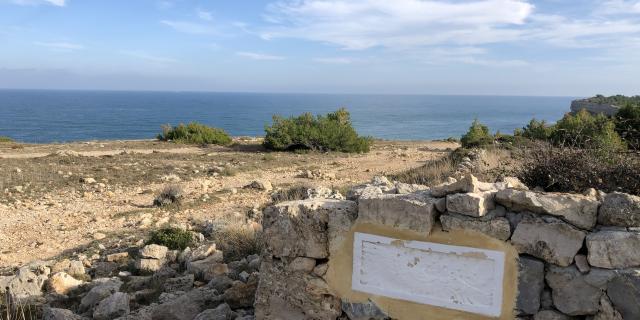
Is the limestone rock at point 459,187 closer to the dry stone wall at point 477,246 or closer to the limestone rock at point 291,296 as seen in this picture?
the dry stone wall at point 477,246

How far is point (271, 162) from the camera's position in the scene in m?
18.7

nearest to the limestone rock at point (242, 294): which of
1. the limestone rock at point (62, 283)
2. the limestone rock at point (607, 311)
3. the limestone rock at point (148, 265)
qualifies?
the limestone rock at point (148, 265)

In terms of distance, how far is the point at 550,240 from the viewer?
3568mm

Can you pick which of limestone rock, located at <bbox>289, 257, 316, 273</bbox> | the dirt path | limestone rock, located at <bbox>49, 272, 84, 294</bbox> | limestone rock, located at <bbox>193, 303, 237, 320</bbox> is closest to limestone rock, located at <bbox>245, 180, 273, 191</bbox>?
the dirt path

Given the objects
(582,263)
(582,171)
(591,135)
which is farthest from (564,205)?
(591,135)

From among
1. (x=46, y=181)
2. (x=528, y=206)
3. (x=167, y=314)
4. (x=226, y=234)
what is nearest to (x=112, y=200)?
(x=46, y=181)

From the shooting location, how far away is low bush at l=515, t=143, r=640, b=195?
518 centimetres

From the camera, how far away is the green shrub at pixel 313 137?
2345 cm

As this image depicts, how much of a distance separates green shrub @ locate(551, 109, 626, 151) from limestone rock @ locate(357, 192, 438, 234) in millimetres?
3429

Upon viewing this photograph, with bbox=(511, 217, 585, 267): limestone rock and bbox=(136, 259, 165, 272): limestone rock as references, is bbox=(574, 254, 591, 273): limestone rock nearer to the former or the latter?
bbox=(511, 217, 585, 267): limestone rock

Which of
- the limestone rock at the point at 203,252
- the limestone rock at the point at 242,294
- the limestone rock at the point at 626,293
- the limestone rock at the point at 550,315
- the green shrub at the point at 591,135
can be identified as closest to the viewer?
the limestone rock at the point at 626,293

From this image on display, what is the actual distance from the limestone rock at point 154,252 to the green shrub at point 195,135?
20225mm

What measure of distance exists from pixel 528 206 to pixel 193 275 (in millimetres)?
4186

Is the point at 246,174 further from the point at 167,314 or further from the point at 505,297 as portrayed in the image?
the point at 505,297
